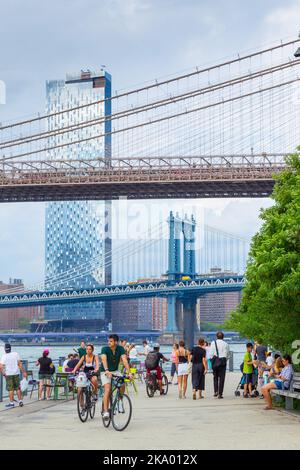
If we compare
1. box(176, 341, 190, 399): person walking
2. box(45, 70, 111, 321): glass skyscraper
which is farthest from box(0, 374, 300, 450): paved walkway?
box(45, 70, 111, 321): glass skyscraper

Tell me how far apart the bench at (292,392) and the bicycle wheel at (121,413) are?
2.98 meters

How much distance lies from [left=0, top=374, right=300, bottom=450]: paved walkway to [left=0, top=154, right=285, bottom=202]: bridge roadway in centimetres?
3190

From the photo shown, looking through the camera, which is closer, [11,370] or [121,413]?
[121,413]

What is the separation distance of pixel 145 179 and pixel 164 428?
3778cm

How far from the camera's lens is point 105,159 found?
164 ft

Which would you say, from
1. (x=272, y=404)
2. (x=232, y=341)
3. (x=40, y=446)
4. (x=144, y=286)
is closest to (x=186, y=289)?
(x=144, y=286)

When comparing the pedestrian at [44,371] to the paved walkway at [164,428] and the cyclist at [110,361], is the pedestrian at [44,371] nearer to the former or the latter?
the paved walkway at [164,428]

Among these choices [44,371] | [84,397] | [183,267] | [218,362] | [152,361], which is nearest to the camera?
[84,397]

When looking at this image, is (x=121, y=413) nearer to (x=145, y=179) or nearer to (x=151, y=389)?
(x=151, y=389)

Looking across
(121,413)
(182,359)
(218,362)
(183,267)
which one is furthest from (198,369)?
(183,267)

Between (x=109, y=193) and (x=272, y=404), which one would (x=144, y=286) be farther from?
(x=272, y=404)

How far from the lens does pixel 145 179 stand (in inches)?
1943

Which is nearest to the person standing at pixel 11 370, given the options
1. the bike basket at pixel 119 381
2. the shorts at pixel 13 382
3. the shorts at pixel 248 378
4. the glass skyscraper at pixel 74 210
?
the shorts at pixel 13 382

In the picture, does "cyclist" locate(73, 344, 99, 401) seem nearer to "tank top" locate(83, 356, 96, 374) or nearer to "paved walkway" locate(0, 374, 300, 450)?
"tank top" locate(83, 356, 96, 374)
